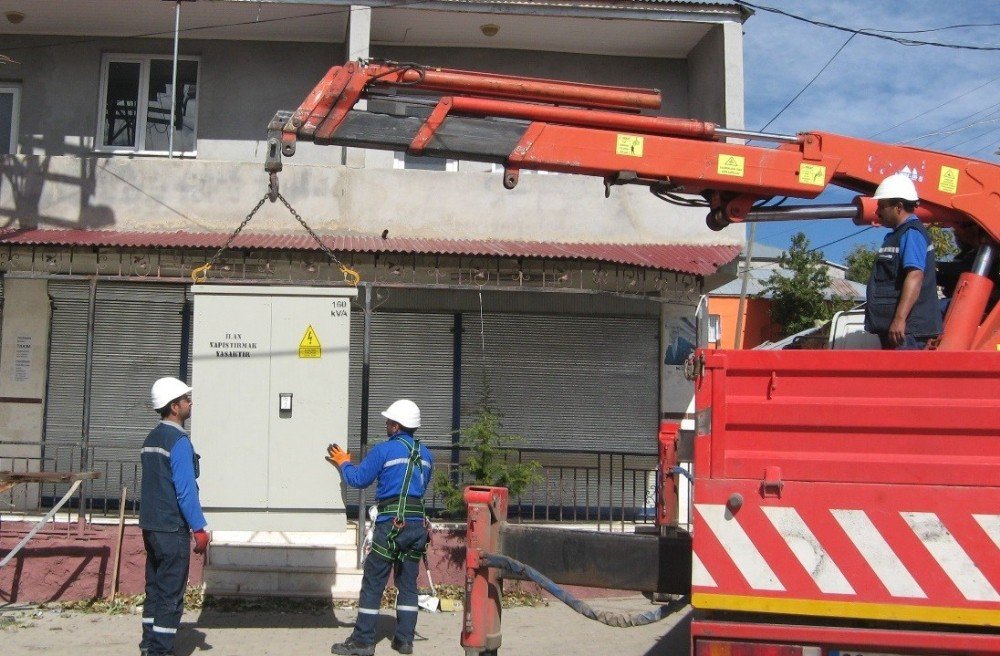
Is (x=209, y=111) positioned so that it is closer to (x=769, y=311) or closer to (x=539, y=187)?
(x=539, y=187)

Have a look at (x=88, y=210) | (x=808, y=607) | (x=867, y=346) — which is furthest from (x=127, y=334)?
(x=808, y=607)

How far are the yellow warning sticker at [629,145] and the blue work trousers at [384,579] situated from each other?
3168 mm

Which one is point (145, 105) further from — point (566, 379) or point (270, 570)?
point (270, 570)

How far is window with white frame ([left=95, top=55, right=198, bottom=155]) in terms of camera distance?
485 inches

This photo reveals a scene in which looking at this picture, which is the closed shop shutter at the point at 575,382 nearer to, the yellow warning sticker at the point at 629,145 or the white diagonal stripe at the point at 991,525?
the yellow warning sticker at the point at 629,145

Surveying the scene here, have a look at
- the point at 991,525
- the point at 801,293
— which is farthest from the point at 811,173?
the point at 801,293

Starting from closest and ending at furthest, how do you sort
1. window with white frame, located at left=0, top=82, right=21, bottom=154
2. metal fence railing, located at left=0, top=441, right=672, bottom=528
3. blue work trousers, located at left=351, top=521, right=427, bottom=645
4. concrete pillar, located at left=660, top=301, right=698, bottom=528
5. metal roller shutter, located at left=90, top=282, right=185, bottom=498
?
blue work trousers, located at left=351, top=521, right=427, bottom=645
metal fence railing, located at left=0, top=441, right=672, bottom=528
metal roller shutter, located at left=90, top=282, right=185, bottom=498
concrete pillar, located at left=660, top=301, right=698, bottom=528
window with white frame, located at left=0, top=82, right=21, bottom=154

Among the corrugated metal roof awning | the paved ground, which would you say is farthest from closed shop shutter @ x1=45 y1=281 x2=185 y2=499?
the paved ground

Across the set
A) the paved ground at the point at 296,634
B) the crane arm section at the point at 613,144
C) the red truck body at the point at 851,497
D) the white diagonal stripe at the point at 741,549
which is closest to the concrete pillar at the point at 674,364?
the paved ground at the point at 296,634

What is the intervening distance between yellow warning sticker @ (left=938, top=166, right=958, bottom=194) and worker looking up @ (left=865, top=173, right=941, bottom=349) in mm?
470

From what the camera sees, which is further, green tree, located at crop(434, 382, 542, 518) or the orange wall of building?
the orange wall of building

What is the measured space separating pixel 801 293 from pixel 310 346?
63.2 feet

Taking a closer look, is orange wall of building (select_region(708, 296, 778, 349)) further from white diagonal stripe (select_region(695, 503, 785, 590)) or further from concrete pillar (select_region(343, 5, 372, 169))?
white diagonal stripe (select_region(695, 503, 785, 590))

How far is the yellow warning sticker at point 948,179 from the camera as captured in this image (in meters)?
5.33
